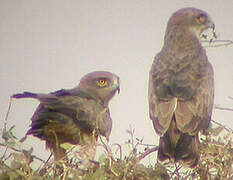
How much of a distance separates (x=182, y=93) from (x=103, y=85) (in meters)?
1.71

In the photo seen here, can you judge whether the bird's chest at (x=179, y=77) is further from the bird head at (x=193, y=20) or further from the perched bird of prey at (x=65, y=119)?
the perched bird of prey at (x=65, y=119)

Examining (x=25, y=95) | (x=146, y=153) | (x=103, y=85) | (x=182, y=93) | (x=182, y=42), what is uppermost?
(x=182, y=42)

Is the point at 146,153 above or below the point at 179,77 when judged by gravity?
below

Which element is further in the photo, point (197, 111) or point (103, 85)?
point (103, 85)

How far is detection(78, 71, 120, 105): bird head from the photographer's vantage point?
6.67 metres

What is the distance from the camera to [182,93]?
534 centimetres

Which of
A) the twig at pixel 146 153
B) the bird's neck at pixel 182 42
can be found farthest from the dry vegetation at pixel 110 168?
→ the bird's neck at pixel 182 42

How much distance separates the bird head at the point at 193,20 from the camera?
21.0ft

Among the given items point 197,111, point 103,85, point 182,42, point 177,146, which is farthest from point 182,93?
point 103,85

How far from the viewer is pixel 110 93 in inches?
264

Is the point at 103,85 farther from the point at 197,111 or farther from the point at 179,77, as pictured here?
the point at 197,111

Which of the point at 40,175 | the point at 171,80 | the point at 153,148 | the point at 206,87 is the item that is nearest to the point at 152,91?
the point at 171,80

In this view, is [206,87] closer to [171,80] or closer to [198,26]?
[171,80]

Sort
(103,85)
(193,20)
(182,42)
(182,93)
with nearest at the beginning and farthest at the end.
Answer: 1. (182,93)
2. (182,42)
3. (193,20)
4. (103,85)
